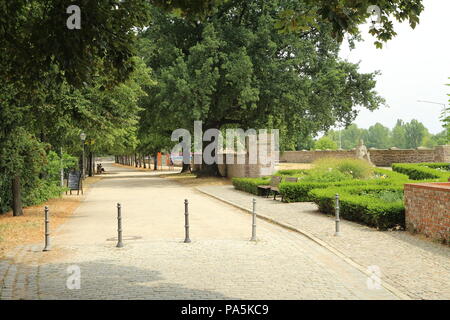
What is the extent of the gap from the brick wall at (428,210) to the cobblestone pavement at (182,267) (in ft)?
7.90

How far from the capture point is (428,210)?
35.9 feet

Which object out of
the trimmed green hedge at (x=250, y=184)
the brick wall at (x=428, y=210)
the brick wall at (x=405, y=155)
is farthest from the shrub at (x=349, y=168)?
the brick wall at (x=405, y=155)

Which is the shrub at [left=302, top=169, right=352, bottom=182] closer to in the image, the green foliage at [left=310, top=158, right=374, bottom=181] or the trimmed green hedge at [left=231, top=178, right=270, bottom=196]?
the green foliage at [left=310, top=158, right=374, bottom=181]

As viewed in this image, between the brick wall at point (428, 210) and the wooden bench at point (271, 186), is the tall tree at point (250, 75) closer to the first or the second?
the wooden bench at point (271, 186)

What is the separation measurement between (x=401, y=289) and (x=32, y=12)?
10.3 metres

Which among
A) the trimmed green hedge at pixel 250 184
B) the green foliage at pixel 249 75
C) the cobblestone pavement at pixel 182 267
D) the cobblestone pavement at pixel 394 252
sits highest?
the green foliage at pixel 249 75

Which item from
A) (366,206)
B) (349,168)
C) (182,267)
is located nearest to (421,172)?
(349,168)

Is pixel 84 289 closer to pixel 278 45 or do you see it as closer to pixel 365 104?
pixel 278 45

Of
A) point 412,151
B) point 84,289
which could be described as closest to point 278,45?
point 412,151

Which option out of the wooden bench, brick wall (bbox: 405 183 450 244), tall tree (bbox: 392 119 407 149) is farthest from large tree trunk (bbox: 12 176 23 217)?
tall tree (bbox: 392 119 407 149)

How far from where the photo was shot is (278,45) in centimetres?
3369

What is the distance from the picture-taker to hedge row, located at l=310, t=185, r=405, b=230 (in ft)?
40.4

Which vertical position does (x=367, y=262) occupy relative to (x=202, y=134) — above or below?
below

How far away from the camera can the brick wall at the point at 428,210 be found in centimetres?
1020
